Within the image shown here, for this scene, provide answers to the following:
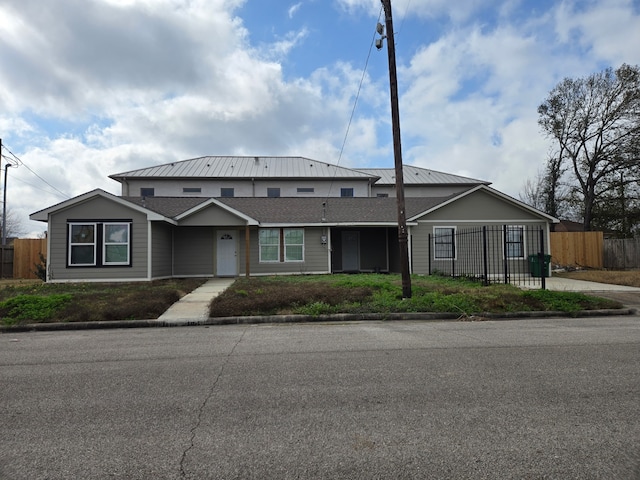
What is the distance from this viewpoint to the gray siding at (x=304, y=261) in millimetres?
19594

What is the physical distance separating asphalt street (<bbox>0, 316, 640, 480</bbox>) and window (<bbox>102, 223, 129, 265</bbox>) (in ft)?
33.1

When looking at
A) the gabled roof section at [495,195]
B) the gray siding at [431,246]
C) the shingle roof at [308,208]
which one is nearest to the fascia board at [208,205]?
the shingle roof at [308,208]

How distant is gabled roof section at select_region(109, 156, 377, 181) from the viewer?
33625mm

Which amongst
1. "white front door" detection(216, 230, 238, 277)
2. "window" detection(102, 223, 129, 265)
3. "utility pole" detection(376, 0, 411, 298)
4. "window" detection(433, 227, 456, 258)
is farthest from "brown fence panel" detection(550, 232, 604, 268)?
"window" detection(102, 223, 129, 265)

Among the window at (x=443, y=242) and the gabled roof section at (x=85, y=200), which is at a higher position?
the gabled roof section at (x=85, y=200)

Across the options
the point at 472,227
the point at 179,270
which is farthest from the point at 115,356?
the point at 472,227

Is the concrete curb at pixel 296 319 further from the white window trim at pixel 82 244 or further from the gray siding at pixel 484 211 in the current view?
the gray siding at pixel 484 211

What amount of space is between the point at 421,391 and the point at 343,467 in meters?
1.76

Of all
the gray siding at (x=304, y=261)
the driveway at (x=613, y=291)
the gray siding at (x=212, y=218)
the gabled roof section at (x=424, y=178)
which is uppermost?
the gabled roof section at (x=424, y=178)

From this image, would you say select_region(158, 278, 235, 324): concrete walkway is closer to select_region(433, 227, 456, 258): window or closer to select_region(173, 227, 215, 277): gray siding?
select_region(173, 227, 215, 277): gray siding

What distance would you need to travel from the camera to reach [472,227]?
20125 millimetres

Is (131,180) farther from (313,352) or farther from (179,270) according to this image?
(313,352)

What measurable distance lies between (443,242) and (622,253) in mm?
11171

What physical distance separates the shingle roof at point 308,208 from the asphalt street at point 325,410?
13.3 metres
